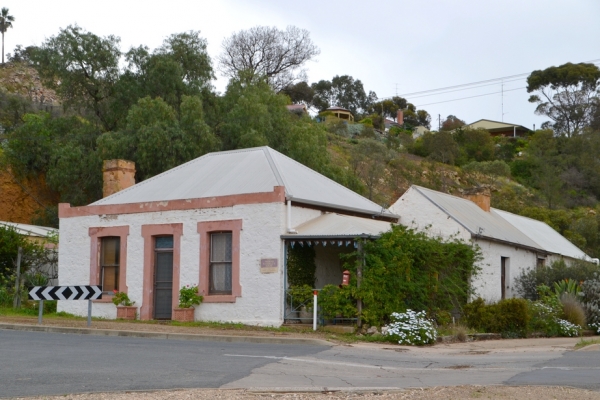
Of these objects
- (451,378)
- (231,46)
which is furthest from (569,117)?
(451,378)

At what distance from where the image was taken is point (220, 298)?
21.6 metres

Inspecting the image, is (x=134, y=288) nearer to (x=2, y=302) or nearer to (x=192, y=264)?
(x=192, y=264)

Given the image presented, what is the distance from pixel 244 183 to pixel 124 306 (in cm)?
481

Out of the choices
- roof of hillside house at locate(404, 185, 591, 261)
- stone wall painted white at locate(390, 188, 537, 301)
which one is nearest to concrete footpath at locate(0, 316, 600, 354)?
stone wall painted white at locate(390, 188, 537, 301)

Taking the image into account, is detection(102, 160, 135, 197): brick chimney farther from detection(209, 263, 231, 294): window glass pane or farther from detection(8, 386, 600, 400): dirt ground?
detection(8, 386, 600, 400): dirt ground

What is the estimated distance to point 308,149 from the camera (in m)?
35.3

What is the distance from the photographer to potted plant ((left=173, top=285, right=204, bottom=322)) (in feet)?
71.4

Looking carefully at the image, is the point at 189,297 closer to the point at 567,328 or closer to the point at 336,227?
the point at 336,227

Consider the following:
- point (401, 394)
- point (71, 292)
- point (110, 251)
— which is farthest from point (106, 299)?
point (401, 394)

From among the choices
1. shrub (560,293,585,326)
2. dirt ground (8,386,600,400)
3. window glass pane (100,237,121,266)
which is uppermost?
window glass pane (100,237,121,266)

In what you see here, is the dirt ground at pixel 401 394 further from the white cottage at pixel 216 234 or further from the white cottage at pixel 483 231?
the white cottage at pixel 483 231

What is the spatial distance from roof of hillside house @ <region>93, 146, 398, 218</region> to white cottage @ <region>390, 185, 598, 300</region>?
3.39 ft

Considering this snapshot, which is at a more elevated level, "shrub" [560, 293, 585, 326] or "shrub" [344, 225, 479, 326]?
"shrub" [344, 225, 479, 326]

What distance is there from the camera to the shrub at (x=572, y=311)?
22.8 metres
